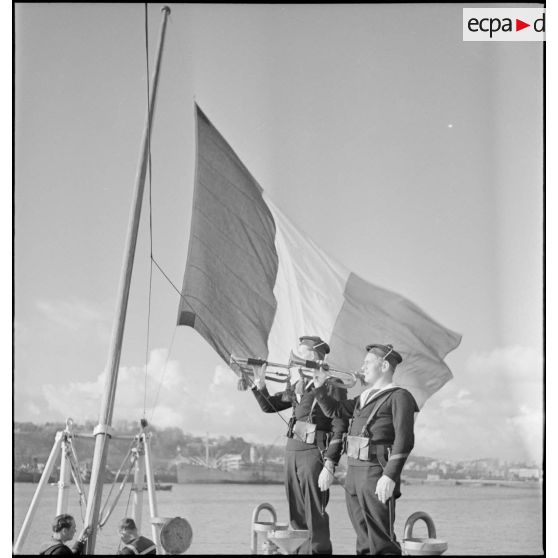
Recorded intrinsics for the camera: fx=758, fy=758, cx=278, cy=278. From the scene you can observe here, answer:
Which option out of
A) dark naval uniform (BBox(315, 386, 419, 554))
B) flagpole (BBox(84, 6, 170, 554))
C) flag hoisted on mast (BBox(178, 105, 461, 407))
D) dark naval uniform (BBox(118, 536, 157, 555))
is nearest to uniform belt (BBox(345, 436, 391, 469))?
dark naval uniform (BBox(315, 386, 419, 554))

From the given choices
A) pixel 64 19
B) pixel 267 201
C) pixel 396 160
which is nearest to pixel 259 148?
pixel 267 201

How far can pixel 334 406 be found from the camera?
407 centimetres

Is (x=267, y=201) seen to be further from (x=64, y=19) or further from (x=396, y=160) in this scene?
(x=64, y=19)

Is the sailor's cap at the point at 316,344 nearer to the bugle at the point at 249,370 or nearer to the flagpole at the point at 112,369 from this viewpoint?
A: the bugle at the point at 249,370

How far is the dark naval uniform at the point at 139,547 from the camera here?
3518 mm

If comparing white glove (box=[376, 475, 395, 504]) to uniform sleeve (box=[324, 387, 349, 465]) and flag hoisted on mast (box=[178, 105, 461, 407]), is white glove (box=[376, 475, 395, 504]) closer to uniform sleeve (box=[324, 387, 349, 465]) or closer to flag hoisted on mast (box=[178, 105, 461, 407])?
uniform sleeve (box=[324, 387, 349, 465])

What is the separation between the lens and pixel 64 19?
15.7 feet

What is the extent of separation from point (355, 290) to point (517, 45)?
69.9 inches

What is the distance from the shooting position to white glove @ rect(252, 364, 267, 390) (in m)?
4.19

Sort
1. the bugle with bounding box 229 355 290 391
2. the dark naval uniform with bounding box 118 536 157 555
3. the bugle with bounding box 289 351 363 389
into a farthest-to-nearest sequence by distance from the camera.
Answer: the bugle with bounding box 229 355 290 391 < the bugle with bounding box 289 351 363 389 < the dark naval uniform with bounding box 118 536 157 555

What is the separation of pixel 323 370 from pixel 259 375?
0.37 meters

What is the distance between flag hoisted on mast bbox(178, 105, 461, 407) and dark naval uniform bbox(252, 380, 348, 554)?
0.47m

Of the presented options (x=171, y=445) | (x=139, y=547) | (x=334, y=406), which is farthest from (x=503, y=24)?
(x=139, y=547)

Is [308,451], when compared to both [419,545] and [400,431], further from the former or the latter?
[419,545]
